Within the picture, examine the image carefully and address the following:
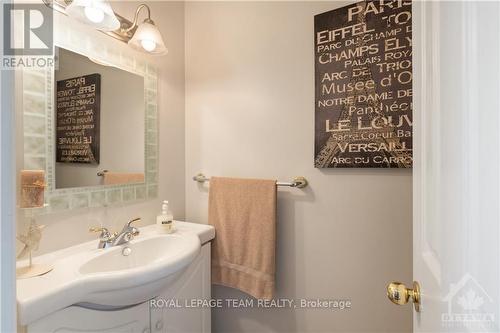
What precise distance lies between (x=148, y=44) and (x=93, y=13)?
28cm

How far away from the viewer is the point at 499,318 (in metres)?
0.30

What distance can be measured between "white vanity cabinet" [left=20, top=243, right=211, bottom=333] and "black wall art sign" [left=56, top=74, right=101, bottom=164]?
599 millimetres

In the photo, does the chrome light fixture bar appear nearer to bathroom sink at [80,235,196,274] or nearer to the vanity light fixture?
the vanity light fixture

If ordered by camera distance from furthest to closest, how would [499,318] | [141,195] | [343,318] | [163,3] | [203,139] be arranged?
[203,139], [163,3], [141,195], [343,318], [499,318]

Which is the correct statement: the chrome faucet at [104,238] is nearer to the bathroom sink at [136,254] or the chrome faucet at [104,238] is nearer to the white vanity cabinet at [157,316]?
the bathroom sink at [136,254]

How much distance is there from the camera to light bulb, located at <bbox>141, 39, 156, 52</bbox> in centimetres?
125

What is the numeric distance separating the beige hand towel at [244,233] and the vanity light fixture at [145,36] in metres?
0.75

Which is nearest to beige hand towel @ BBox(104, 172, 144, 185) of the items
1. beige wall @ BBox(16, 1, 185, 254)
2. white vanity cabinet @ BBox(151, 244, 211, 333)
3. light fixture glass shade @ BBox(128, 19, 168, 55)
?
beige wall @ BBox(16, 1, 185, 254)

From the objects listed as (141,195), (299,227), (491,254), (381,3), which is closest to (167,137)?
(141,195)

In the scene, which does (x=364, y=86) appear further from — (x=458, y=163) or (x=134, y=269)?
(x=134, y=269)

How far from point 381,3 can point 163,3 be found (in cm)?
118

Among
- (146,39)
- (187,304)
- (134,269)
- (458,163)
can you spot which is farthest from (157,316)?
(146,39)

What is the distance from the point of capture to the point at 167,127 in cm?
155

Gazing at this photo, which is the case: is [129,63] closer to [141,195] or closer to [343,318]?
[141,195]
